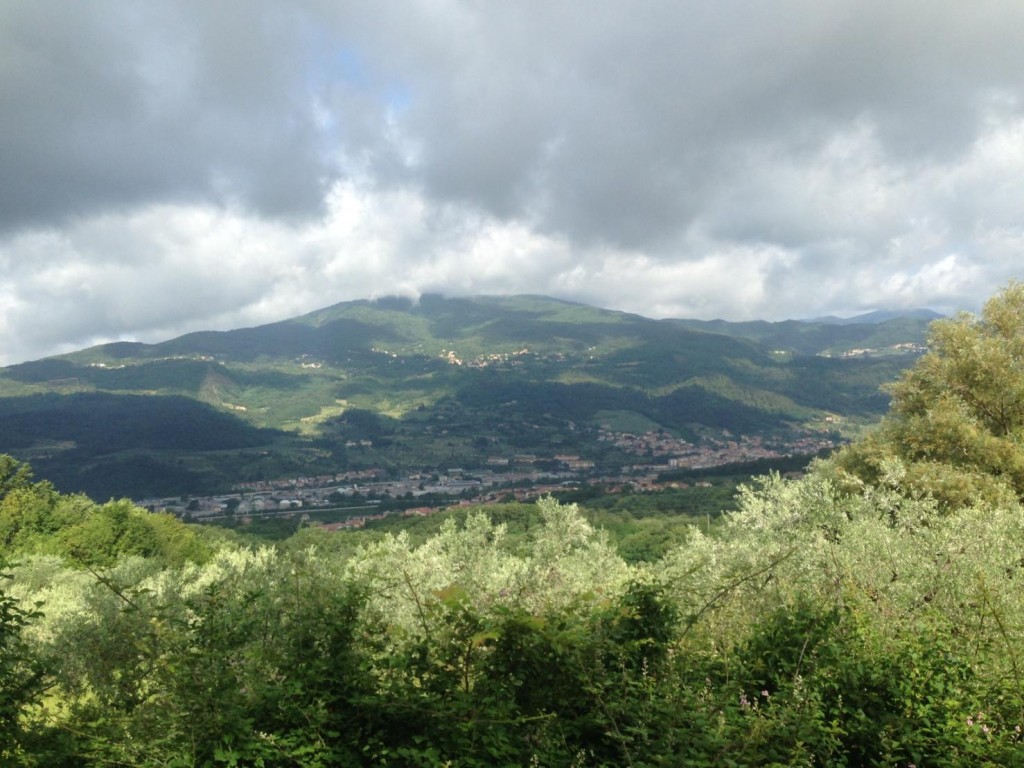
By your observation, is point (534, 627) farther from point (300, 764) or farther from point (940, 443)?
point (940, 443)

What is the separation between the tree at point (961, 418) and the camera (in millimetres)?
13633

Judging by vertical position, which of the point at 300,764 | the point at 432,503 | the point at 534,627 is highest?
the point at 534,627

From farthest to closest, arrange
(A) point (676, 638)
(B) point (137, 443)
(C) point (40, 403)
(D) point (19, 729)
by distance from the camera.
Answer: (C) point (40, 403), (B) point (137, 443), (A) point (676, 638), (D) point (19, 729)

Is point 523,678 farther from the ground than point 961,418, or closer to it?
closer to it

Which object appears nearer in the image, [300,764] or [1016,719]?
[300,764]

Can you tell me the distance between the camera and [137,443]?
15338 centimetres

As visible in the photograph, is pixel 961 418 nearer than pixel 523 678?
No

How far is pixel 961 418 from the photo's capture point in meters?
14.8

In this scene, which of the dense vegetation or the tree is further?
the tree

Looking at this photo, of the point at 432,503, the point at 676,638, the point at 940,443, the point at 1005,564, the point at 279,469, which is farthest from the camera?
the point at 279,469

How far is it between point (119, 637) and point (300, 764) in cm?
325

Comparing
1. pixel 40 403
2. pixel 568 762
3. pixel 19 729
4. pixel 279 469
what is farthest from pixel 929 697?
pixel 40 403

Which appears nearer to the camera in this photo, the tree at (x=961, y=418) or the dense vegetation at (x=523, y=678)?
the dense vegetation at (x=523, y=678)

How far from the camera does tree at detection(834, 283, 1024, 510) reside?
44.7 feet
